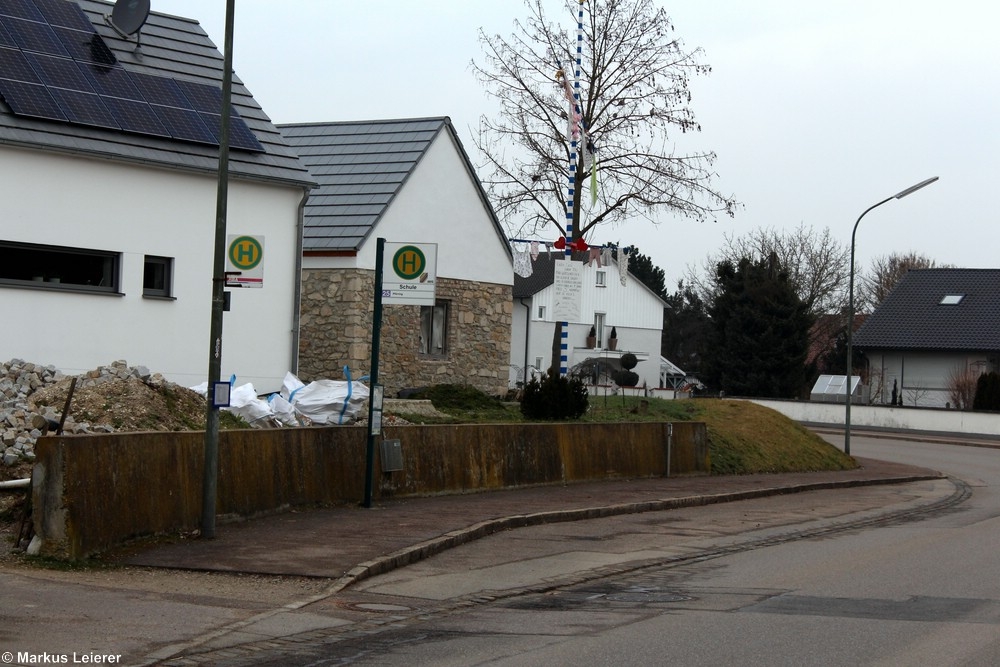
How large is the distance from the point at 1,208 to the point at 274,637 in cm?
1277

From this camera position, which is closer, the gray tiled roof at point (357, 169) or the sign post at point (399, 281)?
the sign post at point (399, 281)

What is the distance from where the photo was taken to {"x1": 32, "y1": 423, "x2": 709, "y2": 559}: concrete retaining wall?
34.8ft

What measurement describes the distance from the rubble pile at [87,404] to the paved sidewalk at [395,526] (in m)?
1.95

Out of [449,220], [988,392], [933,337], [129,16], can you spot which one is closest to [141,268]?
[129,16]

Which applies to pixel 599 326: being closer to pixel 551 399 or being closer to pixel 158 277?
pixel 551 399

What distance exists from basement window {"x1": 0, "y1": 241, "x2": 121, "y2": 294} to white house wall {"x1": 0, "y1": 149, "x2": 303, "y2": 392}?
137 mm

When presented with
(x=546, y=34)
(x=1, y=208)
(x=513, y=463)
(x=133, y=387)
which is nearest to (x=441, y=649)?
(x=133, y=387)

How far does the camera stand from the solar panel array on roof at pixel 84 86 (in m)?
19.6

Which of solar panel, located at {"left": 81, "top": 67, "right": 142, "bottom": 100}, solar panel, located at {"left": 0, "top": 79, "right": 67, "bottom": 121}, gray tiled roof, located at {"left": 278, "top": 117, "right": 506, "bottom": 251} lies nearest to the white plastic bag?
solar panel, located at {"left": 0, "top": 79, "right": 67, "bottom": 121}

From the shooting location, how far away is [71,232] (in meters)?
19.7

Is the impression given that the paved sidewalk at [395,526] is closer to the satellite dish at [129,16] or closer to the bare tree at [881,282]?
the satellite dish at [129,16]

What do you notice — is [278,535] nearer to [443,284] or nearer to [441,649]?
[441,649]

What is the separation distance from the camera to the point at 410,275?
49.3 feet

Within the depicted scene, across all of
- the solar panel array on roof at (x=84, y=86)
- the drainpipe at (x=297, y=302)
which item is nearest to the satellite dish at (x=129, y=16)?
the solar panel array on roof at (x=84, y=86)
